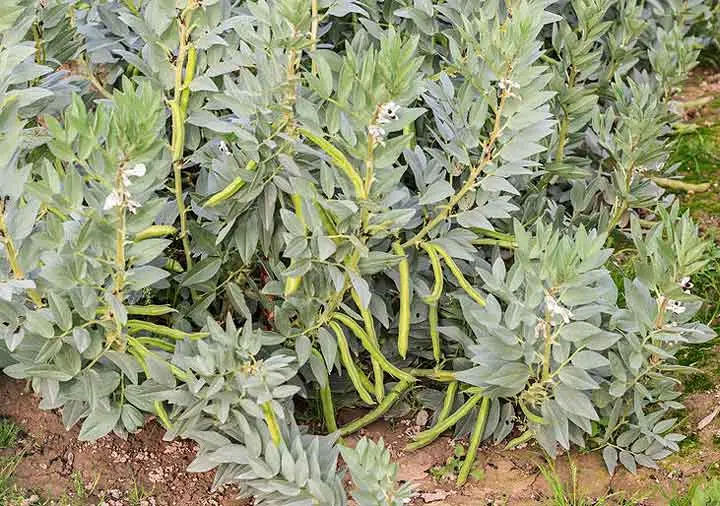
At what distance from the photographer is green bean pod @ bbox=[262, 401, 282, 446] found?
2.21 meters

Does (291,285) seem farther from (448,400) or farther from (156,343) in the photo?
(448,400)

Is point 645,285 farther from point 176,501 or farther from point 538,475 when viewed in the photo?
point 176,501

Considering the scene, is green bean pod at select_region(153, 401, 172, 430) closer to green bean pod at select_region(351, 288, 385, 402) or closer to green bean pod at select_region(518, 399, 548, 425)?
green bean pod at select_region(351, 288, 385, 402)

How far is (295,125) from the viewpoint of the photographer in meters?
2.29

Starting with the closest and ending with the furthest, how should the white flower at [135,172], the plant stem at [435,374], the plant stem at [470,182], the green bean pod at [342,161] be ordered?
the white flower at [135,172] < the green bean pod at [342,161] < the plant stem at [470,182] < the plant stem at [435,374]

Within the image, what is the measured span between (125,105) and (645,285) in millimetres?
1273

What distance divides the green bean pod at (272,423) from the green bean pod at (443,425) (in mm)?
486

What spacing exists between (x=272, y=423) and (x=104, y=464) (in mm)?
555

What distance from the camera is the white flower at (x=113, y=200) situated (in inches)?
76.4

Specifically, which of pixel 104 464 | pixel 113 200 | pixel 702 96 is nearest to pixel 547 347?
pixel 113 200

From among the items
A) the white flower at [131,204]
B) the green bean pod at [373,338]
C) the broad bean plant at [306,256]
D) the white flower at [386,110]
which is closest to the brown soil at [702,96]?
the broad bean plant at [306,256]

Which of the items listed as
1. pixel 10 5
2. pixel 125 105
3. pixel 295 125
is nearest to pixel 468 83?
pixel 295 125

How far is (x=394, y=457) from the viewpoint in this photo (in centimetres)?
264

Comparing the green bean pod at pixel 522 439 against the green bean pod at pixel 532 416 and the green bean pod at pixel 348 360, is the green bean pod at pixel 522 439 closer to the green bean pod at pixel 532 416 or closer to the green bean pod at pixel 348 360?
the green bean pod at pixel 532 416
